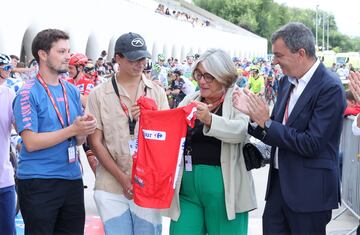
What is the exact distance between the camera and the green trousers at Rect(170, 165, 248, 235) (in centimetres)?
376

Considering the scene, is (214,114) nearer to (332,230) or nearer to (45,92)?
(45,92)

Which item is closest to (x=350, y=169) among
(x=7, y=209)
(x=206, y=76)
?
(x=206, y=76)

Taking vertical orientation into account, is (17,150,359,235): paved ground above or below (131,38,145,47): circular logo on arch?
below

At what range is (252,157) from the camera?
3.79m

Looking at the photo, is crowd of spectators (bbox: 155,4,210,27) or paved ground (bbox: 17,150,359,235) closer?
paved ground (bbox: 17,150,359,235)

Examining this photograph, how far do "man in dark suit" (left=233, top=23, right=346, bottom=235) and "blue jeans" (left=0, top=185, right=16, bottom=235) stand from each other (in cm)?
185

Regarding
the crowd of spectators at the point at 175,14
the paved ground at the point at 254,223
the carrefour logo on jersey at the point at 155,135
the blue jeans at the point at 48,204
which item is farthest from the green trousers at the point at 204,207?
the crowd of spectators at the point at 175,14

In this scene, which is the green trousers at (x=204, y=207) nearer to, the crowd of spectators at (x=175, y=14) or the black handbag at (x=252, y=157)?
the black handbag at (x=252, y=157)

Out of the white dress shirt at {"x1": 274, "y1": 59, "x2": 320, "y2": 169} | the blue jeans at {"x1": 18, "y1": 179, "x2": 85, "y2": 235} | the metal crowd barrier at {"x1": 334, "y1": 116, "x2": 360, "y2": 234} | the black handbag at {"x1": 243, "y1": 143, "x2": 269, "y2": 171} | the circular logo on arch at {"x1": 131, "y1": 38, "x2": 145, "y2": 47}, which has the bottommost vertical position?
the metal crowd barrier at {"x1": 334, "y1": 116, "x2": 360, "y2": 234}

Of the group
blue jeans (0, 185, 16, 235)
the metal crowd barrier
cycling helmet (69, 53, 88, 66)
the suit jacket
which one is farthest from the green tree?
the suit jacket

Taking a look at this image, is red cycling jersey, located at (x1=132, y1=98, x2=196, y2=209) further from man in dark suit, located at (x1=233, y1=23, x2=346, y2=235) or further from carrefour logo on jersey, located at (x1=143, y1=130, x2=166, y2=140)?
man in dark suit, located at (x1=233, y1=23, x2=346, y2=235)

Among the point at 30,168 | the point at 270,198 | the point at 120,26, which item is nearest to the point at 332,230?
the point at 270,198

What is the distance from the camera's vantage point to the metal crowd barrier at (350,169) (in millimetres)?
6770

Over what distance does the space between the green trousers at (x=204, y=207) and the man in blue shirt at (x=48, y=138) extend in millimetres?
718
